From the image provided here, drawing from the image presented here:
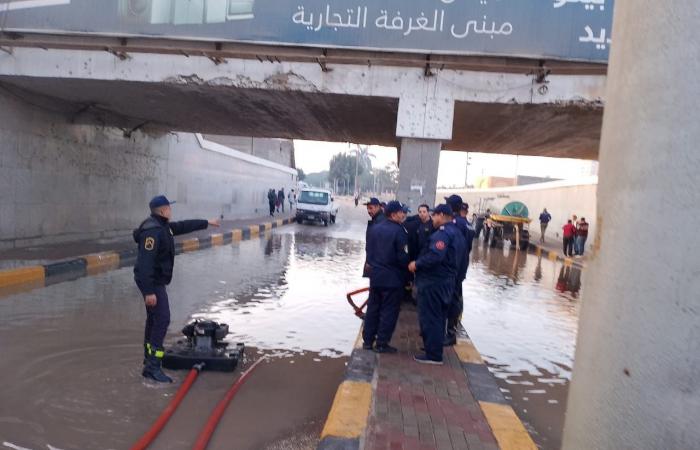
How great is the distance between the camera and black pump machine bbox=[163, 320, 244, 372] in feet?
16.7

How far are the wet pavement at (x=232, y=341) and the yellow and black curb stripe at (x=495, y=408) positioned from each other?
1.37 feet

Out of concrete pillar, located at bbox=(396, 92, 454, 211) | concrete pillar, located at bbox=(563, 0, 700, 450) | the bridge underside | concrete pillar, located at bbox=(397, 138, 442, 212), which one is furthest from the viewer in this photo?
the bridge underside

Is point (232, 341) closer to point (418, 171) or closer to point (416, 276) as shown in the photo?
point (416, 276)

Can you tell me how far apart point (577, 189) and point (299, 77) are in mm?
18641

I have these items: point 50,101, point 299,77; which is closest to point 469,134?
point 299,77

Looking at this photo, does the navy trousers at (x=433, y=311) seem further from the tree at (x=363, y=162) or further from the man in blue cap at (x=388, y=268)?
the tree at (x=363, y=162)

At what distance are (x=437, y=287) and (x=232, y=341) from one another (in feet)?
8.59

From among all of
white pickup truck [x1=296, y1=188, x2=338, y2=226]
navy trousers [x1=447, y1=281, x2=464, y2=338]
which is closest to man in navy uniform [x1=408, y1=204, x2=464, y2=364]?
navy trousers [x1=447, y1=281, x2=464, y2=338]

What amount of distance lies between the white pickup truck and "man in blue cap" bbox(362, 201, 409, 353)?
2230 cm

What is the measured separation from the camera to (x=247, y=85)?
8359 millimetres

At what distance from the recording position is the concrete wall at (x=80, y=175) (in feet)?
32.5

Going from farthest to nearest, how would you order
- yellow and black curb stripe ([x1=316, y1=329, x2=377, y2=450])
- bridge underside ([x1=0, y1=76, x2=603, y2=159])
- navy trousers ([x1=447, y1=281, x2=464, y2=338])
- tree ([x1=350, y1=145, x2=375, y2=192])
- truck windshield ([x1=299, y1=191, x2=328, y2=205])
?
1. tree ([x1=350, y1=145, x2=375, y2=192])
2. truck windshield ([x1=299, y1=191, x2=328, y2=205])
3. bridge underside ([x1=0, y1=76, x2=603, y2=159])
4. navy trousers ([x1=447, y1=281, x2=464, y2=338])
5. yellow and black curb stripe ([x1=316, y1=329, x2=377, y2=450])

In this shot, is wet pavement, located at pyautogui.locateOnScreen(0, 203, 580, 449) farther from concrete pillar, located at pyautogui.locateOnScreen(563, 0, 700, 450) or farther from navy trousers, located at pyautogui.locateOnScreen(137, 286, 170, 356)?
concrete pillar, located at pyautogui.locateOnScreen(563, 0, 700, 450)

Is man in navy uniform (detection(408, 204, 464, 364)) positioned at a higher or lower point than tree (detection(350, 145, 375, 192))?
lower
